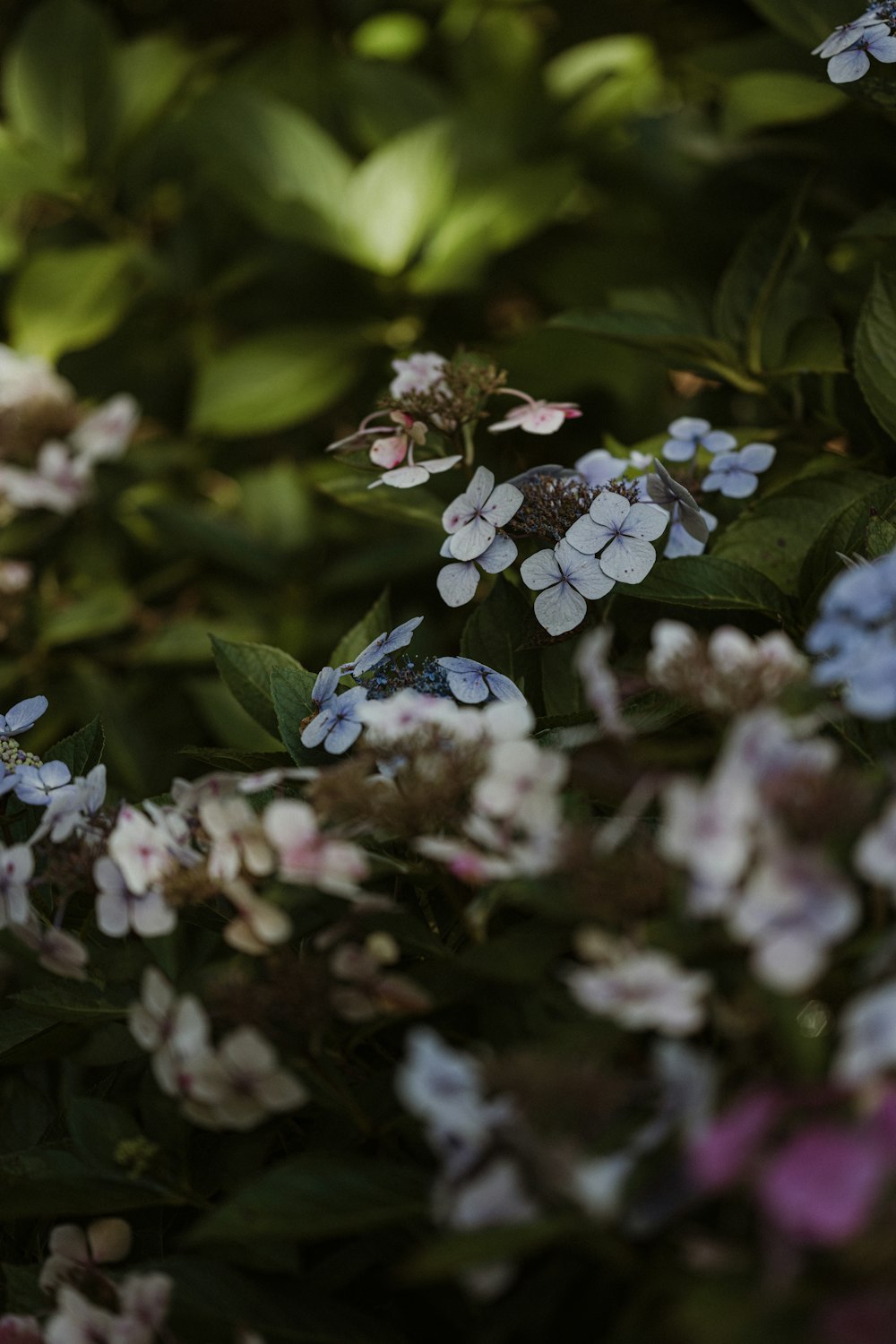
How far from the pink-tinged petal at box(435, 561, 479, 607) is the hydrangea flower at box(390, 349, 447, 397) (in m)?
0.16

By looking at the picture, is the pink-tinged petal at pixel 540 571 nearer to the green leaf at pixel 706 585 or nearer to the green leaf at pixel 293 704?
the green leaf at pixel 706 585

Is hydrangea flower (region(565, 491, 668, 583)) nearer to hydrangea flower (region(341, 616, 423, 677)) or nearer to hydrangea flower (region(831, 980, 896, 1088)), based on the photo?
hydrangea flower (region(341, 616, 423, 677))

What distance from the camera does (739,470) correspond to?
94cm

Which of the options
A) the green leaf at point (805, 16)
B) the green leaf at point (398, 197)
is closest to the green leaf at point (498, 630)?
the green leaf at point (805, 16)

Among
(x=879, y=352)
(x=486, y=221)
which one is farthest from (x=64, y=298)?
(x=879, y=352)

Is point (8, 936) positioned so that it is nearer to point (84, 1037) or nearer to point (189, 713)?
point (84, 1037)

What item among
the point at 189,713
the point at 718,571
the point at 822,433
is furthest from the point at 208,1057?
the point at 189,713

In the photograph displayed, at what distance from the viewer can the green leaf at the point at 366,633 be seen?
92cm

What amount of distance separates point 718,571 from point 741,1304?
50cm

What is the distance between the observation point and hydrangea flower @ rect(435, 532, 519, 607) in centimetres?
80

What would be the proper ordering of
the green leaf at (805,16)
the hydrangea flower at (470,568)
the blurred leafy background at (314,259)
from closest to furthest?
the hydrangea flower at (470,568), the green leaf at (805,16), the blurred leafy background at (314,259)

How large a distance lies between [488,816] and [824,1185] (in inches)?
8.9

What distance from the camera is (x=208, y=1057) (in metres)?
0.55

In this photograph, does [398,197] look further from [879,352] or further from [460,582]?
[460,582]
